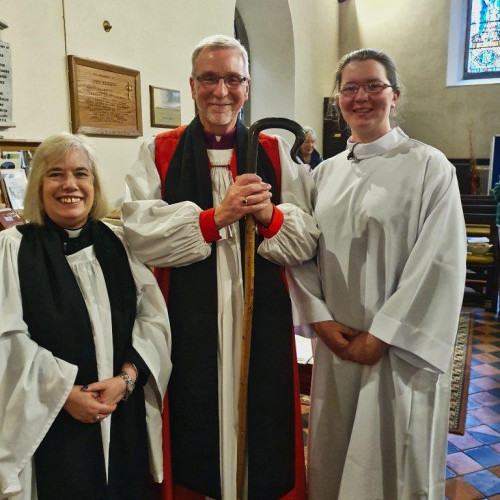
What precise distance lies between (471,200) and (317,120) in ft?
9.23

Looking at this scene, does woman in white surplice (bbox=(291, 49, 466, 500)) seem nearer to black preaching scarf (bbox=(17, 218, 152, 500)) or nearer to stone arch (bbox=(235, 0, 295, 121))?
black preaching scarf (bbox=(17, 218, 152, 500))

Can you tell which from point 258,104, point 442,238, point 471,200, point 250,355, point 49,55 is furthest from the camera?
point 258,104

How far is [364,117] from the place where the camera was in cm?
177

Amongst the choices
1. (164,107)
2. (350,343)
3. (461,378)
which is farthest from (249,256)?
(461,378)

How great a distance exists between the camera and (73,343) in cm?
150

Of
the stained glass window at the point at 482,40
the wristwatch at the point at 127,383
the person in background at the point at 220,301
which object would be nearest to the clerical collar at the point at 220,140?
the person in background at the point at 220,301

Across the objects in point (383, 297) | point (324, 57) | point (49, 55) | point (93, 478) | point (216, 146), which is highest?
point (324, 57)

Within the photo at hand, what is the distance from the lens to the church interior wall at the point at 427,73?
830 centimetres

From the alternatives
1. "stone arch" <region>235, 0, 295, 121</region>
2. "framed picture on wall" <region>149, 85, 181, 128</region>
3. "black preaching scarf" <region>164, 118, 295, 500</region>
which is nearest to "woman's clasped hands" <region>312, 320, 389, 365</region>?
"black preaching scarf" <region>164, 118, 295, 500</region>

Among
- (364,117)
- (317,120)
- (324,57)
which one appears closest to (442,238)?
(364,117)

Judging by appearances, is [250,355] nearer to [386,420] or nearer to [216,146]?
[386,420]

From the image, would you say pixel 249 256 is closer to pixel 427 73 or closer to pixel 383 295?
pixel 383 295

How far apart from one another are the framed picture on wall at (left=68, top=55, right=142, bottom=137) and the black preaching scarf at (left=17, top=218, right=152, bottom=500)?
1.66 m

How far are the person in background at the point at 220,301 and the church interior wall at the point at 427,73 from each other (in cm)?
722
